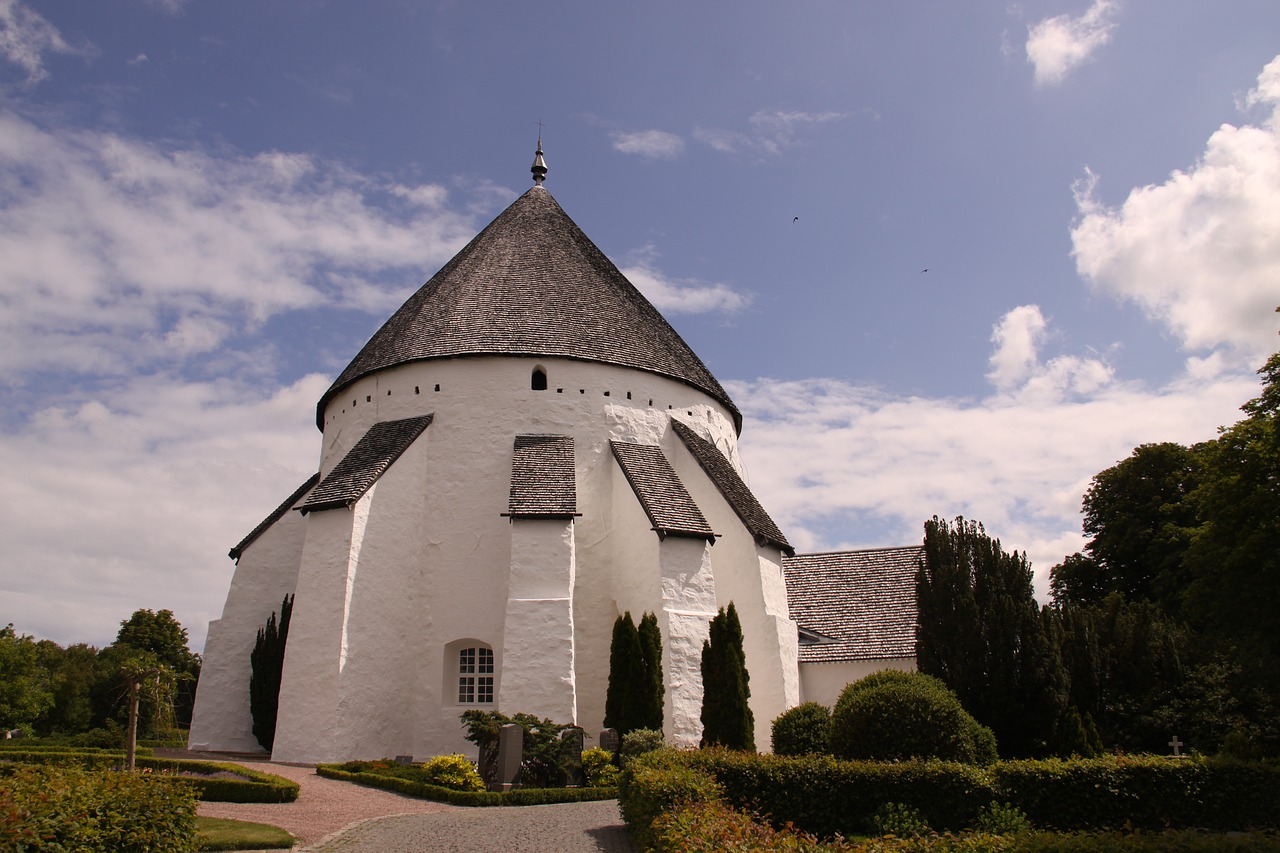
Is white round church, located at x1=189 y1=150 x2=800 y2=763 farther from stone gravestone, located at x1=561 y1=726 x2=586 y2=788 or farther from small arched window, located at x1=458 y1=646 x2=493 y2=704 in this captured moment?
stone gravestone, located at x1=561 y1=726 x2=586 y2=788

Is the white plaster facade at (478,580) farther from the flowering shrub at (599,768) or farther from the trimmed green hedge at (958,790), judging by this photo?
→ the trimmed green hedge at (958,790)

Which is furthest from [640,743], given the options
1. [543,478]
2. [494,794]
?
[543,478]

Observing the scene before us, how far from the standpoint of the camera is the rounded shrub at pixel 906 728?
11.7 m

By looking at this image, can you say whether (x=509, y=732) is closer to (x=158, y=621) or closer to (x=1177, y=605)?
(x=1177, y=605)

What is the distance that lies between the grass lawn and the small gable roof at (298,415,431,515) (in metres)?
8.25

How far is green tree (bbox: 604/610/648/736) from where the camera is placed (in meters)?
15.8

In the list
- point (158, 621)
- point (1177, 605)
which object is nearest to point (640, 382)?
point (1177, 605)

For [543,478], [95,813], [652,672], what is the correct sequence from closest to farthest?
[95,813] < [652,672] < [543,478]

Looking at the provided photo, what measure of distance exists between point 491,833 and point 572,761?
4547mm

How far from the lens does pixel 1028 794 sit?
1028cm

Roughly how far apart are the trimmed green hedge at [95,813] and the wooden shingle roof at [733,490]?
1262 centimetres

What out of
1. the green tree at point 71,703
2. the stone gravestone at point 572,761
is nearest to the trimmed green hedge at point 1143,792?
the stone gravestone at point 572,761

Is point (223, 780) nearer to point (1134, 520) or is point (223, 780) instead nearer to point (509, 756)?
point (509, 756)

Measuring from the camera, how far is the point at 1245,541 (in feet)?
61.0
